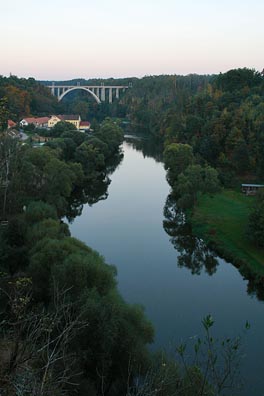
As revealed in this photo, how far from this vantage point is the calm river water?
1012 centimetres

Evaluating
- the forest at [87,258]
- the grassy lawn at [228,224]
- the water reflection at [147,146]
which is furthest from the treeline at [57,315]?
the water reflection at [147,146]

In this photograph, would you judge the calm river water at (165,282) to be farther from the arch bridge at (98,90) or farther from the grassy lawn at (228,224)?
the arch bridge at (98,90)

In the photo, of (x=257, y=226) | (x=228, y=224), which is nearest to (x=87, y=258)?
(x=257, y=226)

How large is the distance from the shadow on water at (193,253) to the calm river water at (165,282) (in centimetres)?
10

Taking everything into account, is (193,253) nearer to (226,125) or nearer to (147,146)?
(226,125)

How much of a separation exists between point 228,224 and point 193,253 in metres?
2.85

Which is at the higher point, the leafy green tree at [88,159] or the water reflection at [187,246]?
the leafy green tree at [88,159]

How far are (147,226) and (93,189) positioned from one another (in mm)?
7529

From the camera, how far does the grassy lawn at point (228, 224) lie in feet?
47.2

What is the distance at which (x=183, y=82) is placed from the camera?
71750 millimetres

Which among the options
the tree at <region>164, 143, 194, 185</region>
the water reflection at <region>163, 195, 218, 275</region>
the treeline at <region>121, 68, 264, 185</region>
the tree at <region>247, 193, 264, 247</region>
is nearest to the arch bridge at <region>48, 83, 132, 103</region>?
the treeline at <region>121, 68, 264, 185</region>

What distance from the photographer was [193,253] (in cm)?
1541

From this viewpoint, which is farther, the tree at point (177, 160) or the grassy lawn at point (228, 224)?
the tree at point (177, 160)

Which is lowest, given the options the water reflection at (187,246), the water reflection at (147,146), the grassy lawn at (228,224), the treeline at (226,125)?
the water reflection at (147,146)
